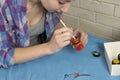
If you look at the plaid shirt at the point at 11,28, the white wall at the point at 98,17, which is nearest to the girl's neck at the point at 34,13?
the plaid shirt at the point at 11,28

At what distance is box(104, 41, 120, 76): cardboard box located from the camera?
107 cm

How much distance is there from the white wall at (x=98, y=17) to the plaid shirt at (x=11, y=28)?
49cm

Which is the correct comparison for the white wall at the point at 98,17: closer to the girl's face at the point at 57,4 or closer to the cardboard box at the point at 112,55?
the cardboard box at the point at 112,55

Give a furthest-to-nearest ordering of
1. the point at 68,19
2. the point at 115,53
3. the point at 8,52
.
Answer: the point at 68,19, the point at 115,53, the point at 8,52

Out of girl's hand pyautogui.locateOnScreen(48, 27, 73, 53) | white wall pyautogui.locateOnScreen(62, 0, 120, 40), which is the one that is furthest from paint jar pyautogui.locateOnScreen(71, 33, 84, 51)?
white wall pyautogui.locateOnScreen(62, 0, 120, 40)

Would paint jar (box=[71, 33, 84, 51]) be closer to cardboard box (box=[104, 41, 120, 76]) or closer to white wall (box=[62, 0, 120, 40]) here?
cardboard box (box=[104, 41, 120, 76])

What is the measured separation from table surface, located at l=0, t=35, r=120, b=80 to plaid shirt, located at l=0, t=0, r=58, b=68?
0.23 ft

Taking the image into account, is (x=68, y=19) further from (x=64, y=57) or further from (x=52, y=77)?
(x=52, y=77)

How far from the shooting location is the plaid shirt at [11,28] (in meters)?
1.04

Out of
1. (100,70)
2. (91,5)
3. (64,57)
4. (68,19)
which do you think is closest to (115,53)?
(100,70)

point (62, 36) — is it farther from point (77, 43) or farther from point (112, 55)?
point (112, 55)

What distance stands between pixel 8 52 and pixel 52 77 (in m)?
0.23

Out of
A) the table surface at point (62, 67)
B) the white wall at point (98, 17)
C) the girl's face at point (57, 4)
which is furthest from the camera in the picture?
the white wall at point (98, 17)

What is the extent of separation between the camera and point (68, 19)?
1.63 m
